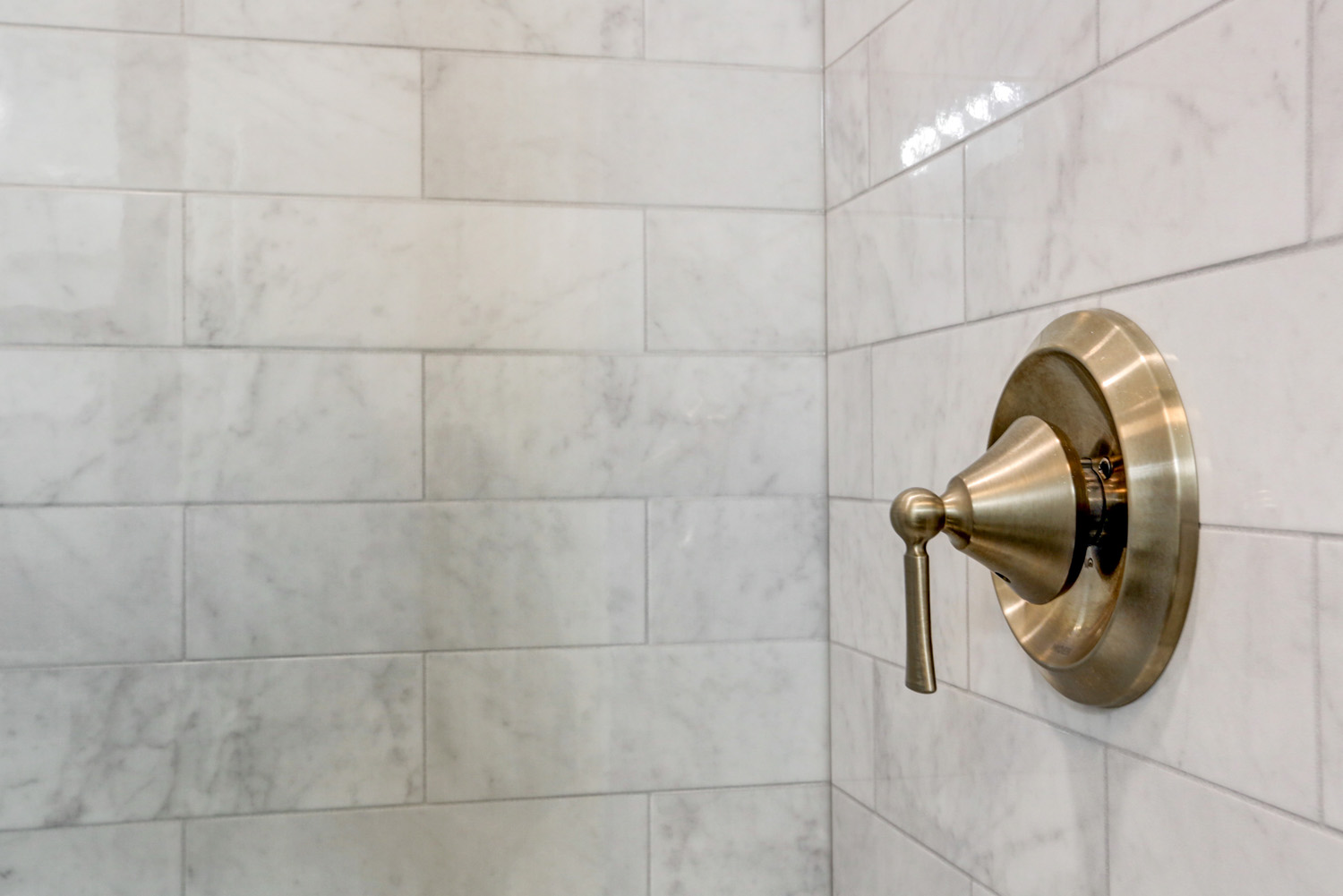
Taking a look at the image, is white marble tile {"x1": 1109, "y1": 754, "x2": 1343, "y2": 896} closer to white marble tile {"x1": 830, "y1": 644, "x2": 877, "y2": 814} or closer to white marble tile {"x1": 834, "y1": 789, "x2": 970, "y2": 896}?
white marble tile {"x1": 834, "y1": 789, "x2": 970, "y2": 896}

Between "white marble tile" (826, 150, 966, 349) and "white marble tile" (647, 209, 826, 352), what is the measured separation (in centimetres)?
3

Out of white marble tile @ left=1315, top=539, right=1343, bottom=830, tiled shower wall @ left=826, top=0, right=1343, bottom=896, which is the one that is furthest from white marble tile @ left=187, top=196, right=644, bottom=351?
white marble tile @ left=1315, top=539, right=1343, bottom=830

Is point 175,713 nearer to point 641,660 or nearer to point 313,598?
point 313,598

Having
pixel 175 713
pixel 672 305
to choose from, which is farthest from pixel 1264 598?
pixel 175 713

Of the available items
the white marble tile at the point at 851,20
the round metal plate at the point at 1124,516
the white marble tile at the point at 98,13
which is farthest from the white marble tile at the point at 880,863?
the white marble tile at the point at 98,13

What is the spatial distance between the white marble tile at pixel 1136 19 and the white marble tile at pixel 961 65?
17 millimetres

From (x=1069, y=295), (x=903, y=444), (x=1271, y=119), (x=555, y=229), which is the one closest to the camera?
(x=1271, y=119)

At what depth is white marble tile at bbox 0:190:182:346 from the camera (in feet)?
3.60

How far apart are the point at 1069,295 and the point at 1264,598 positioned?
0.28 meters

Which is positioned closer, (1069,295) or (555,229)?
(1069,295)

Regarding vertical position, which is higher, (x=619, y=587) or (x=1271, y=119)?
(x=1271, y=119)

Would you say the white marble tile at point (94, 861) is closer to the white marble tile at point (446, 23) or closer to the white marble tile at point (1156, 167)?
the white marble tile at point (446, 23)

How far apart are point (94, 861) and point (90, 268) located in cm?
63

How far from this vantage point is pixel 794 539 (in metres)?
1.25
